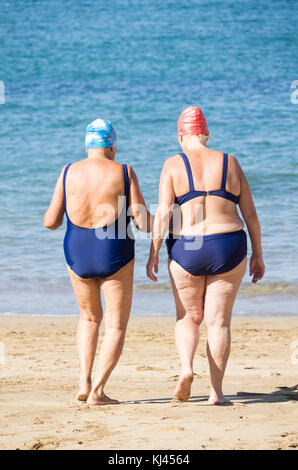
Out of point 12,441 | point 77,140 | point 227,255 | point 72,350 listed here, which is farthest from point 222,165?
point 77,140

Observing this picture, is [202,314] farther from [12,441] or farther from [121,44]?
[121,44]

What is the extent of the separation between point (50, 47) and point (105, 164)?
24138 millimetres

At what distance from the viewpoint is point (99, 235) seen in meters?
4.59

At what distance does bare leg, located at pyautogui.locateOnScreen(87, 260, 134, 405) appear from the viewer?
4633mm

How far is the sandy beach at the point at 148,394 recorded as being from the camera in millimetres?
3945

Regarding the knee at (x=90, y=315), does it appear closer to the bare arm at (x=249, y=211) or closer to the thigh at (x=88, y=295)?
the thigh at (x=88, y=295)

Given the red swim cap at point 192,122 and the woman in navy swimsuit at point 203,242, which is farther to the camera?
the red swim cap at point 192,122

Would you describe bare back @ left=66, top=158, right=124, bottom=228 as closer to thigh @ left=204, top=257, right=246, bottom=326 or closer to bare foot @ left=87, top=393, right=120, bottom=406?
thigh @ left=204, top=257, right=246, bottom=326

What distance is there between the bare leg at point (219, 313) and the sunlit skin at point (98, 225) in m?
0.49

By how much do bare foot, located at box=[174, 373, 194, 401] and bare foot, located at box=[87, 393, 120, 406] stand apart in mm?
416
